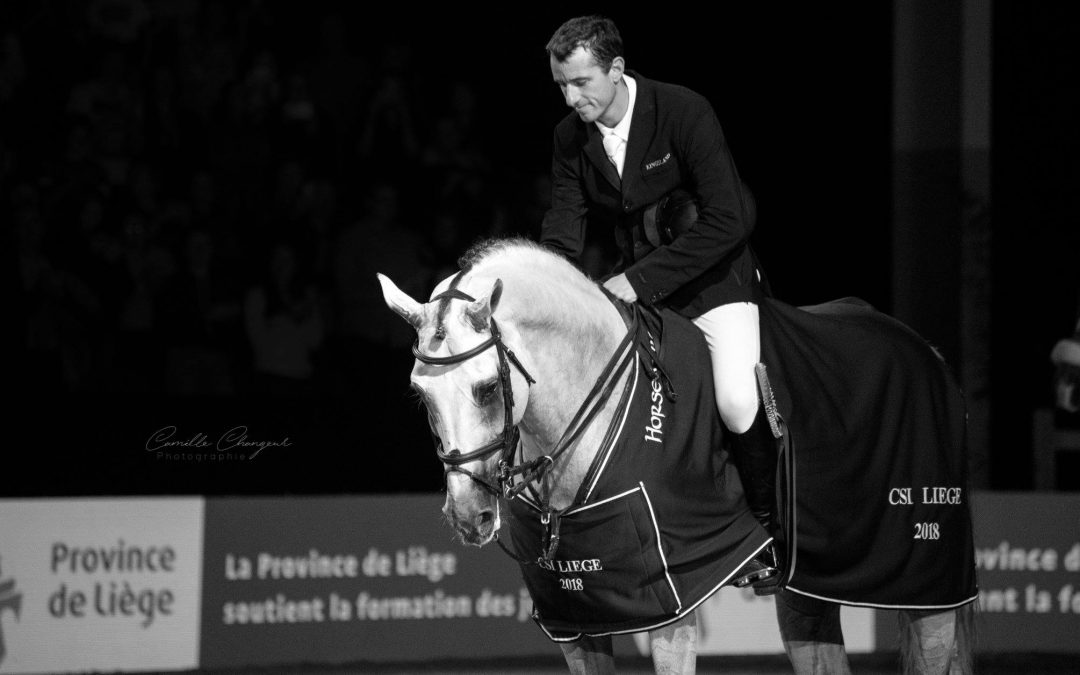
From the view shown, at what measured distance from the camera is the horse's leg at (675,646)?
371 cm

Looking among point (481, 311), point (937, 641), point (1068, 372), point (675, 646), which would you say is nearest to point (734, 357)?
point (675, 646)

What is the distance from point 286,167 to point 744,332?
4988 millimetres

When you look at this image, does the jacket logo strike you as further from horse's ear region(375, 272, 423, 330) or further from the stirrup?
the stirrup

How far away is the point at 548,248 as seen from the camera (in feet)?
12.8

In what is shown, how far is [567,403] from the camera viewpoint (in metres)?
3.68

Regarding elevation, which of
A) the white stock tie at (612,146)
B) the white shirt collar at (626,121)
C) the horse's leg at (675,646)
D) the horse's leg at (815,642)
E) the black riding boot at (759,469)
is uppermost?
the white shirt collar at (626,121)

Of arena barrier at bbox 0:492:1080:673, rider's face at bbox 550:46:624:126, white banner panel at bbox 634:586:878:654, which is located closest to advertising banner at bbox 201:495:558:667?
arena barrier at bbox 0:492:1080:673

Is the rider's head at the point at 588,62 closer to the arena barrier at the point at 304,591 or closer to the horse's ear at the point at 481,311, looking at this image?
the horse's ear at the point at 481,311

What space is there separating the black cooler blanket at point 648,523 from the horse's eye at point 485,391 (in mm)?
424

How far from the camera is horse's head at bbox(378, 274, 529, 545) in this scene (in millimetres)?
3330

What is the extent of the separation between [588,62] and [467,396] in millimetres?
1017

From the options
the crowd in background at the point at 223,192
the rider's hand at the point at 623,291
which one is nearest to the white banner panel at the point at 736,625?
the crowd in background at the point at 223,192

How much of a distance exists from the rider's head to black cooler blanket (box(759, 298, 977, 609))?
82 centimetres

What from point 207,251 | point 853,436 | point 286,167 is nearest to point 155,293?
point 207,251
